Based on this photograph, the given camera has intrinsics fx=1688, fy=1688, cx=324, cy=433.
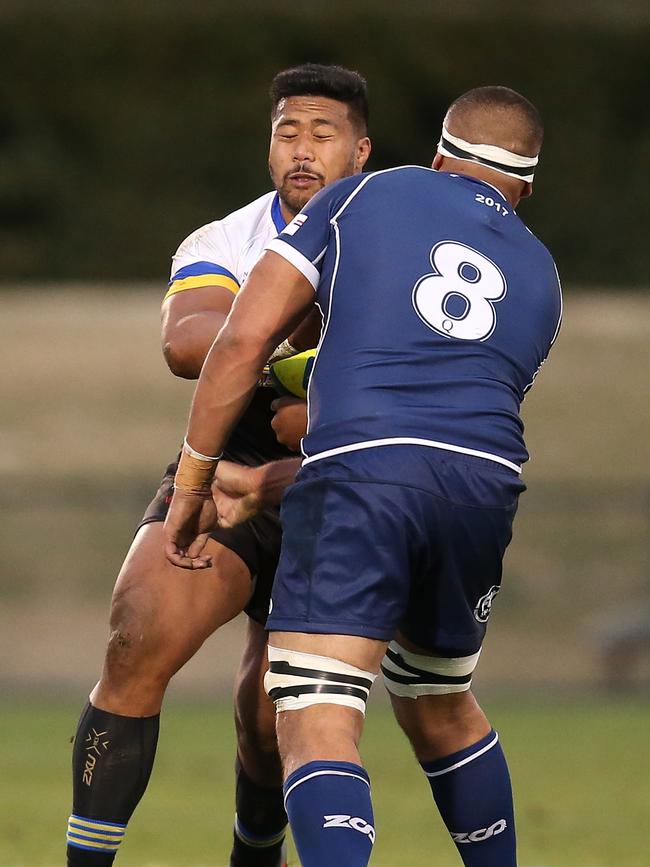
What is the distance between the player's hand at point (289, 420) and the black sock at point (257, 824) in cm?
113

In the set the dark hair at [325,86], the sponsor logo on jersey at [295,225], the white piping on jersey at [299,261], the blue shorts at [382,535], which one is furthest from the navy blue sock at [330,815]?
the dark hair at [325,86]

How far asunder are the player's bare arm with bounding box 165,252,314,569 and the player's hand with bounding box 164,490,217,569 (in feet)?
0.17

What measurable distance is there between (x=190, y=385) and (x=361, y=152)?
738 inches

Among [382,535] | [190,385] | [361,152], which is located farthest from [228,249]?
[190,385]

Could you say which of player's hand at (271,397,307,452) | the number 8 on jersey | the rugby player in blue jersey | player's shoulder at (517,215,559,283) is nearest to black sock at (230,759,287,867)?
the rugby player in blue jersey

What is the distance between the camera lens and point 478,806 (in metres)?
4.55

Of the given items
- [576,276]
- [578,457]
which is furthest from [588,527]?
[576,276]

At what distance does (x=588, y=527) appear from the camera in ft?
55.3

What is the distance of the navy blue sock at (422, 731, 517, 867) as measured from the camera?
15.0ft

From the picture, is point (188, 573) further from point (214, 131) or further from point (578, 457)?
point (214, 131)

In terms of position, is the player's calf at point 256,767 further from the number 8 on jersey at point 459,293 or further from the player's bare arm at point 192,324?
the number 8 on jersey at point 459,293

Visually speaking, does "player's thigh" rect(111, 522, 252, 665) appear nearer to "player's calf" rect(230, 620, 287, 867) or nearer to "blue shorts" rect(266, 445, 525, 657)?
"player's calf" rect(230, 620, 287, 867)

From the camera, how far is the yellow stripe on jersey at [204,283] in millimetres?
4875

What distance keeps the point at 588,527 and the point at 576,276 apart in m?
18.4
